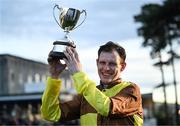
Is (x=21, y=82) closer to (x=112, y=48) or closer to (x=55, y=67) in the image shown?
(x=55, y=67)

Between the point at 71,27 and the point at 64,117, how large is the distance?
0.69 metres

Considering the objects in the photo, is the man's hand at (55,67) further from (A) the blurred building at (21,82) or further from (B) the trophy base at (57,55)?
(A) the blurred building at (21,82)

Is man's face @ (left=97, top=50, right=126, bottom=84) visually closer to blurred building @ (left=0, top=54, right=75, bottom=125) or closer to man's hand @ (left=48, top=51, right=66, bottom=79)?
man's hand @ (left=48, top=51, right=66, bottom=79)

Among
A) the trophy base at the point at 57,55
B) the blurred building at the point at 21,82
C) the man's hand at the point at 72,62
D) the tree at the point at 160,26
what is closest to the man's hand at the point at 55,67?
the trophy base at the point at 57,55

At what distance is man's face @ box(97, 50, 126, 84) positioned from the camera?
469 cm

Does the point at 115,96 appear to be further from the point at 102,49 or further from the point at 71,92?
the point at 71,92

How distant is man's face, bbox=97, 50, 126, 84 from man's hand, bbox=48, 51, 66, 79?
0.91ft

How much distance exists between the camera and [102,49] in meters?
4.75

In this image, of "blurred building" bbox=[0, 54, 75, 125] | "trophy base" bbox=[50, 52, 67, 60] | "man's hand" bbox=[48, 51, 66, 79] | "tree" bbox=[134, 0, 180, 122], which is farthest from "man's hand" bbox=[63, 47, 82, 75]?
"blurred building" bbox=[0, 54, 75, 125]

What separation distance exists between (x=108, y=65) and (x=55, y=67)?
1.32ft

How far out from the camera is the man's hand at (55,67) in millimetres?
4734

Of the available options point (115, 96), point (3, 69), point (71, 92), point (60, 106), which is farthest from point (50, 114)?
point (3, 69)

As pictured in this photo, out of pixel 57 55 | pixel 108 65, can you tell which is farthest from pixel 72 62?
pixel 108 65

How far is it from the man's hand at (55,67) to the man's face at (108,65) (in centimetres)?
28
